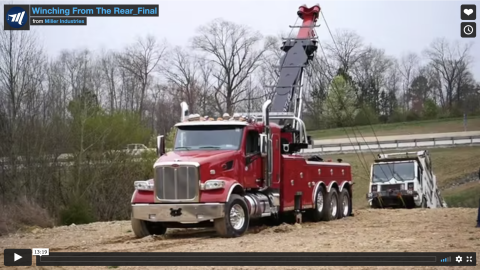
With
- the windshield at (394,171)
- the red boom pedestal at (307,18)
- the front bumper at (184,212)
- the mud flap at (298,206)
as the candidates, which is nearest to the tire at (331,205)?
the mud flap at (298,206)

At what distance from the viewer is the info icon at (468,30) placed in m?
9.45

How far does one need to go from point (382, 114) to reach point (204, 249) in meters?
38.5

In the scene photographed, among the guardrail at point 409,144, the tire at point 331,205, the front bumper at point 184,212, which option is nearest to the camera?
the front bumper at point 184,212

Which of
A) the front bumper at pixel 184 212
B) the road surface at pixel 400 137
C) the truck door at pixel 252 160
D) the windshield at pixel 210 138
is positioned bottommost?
the front bumper at pixel 184 212

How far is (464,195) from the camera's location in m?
32.8

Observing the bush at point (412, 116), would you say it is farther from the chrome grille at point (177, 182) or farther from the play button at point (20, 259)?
the play button at point (20, 259)

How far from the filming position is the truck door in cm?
1445

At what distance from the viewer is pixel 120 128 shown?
3061cm

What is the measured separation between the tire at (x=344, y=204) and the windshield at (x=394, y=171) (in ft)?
24.2

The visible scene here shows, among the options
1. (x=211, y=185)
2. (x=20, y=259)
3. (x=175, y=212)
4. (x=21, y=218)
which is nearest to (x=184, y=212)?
(x=175, y=212)

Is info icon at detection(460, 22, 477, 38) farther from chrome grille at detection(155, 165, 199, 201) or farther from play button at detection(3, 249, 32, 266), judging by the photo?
play button at detection(3, 249, 32, 266)

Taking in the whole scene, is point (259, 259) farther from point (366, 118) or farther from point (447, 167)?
point (447, 167)

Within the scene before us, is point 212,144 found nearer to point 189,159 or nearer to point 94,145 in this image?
point 189,159

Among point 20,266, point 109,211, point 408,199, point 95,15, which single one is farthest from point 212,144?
point 109,211
